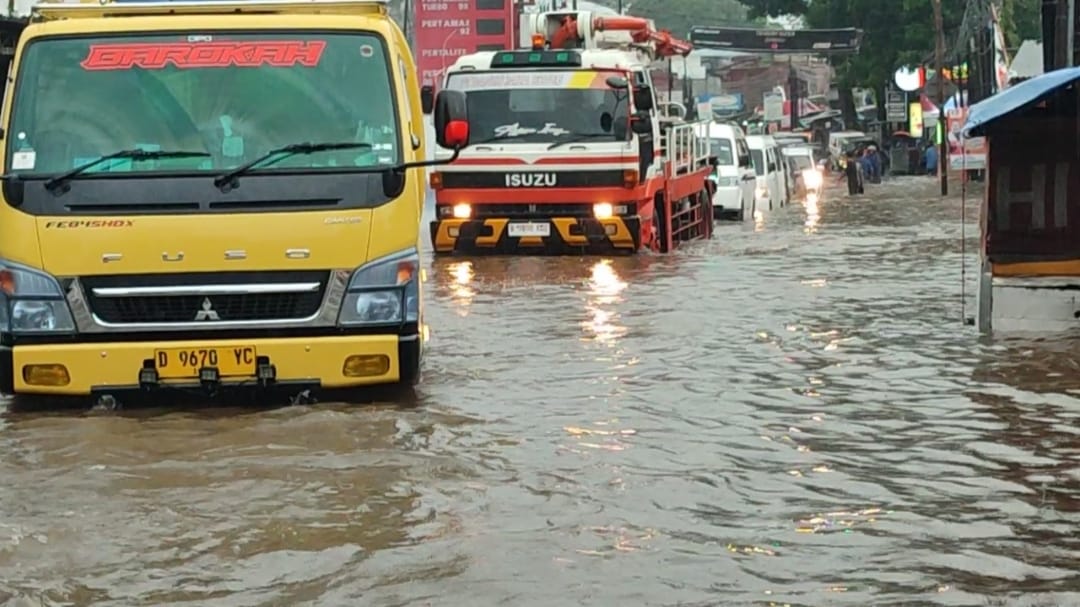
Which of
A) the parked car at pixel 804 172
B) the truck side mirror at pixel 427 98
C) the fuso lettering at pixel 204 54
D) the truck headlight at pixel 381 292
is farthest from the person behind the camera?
the parked car at pixel 804 172

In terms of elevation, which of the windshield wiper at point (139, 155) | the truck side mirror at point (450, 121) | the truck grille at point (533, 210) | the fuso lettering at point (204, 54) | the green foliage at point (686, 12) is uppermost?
the green foliage at point (686, 12)

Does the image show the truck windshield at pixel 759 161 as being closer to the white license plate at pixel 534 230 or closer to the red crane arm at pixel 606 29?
the red crane arm at pixel 606 29

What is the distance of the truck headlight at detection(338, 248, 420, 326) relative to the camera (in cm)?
895

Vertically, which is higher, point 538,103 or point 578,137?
point 538,103

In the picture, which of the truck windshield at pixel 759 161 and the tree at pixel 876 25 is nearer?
the truck windshield at pixel 759 161

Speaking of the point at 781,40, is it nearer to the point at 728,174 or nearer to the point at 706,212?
the point at 728,174

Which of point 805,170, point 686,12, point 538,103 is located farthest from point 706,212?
point 686,12

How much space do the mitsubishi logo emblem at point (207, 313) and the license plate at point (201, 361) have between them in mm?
165

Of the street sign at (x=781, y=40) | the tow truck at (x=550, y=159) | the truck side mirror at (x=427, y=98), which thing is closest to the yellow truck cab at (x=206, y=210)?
the truck side mirror at (x=427, y=98)

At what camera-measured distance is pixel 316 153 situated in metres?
9.08

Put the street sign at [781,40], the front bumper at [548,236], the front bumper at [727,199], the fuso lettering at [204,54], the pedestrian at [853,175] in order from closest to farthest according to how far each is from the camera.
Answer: the fuso lettering at [204,54] < the front bumper at [548,236] < the front bumper at [727,199] < the pedestrian at [853,175] < the street sign at [781,40]

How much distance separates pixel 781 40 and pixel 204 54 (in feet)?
184

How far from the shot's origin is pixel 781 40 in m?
63.6

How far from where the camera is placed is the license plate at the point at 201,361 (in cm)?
886
